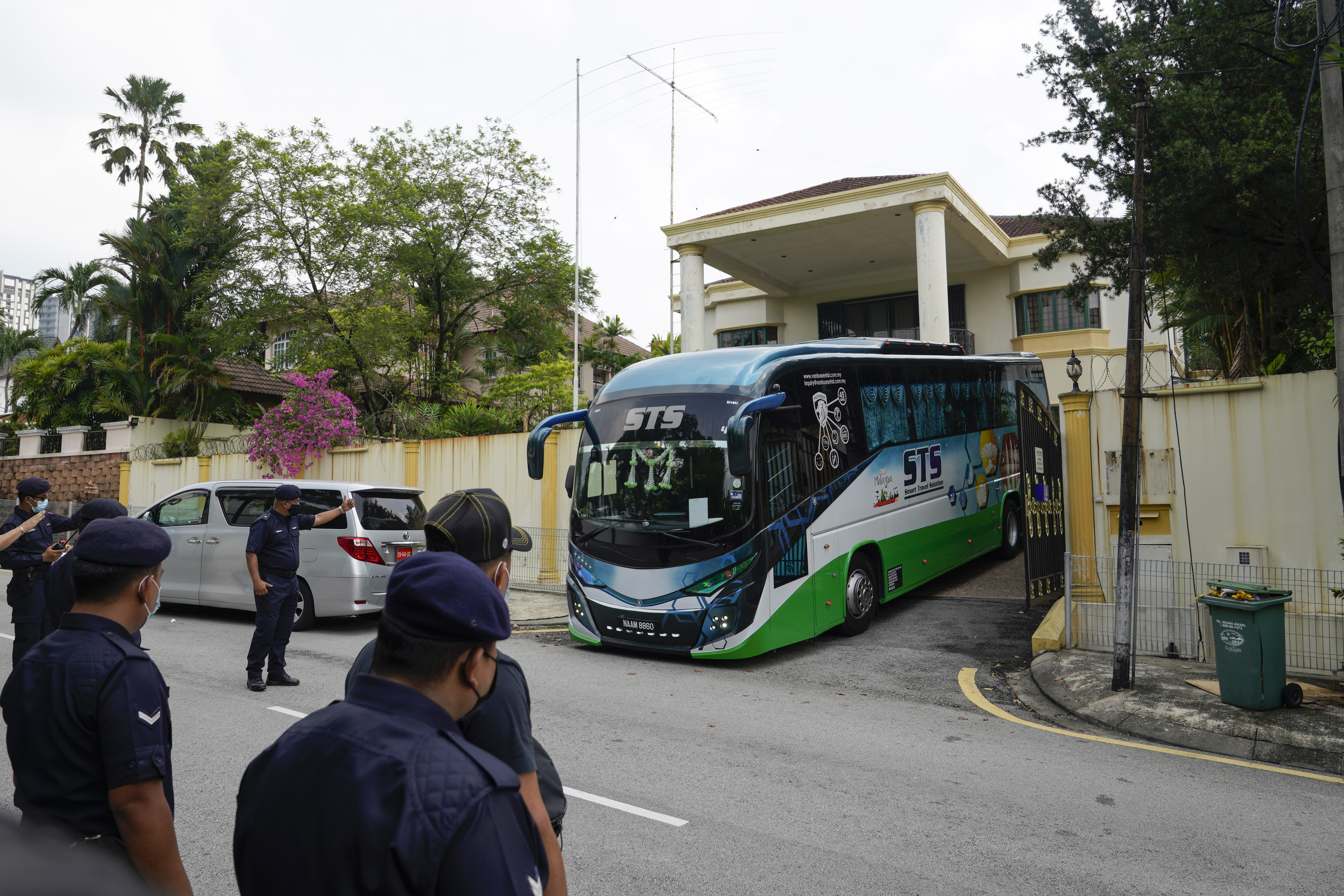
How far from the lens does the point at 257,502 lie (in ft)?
36.3

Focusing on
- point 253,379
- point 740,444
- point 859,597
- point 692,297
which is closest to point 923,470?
point 859,597

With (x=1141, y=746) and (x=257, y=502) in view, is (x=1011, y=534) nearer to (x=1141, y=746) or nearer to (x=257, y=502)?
Result: (x=1141, y=746)

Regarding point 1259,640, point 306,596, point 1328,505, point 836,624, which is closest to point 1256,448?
point 1328,505

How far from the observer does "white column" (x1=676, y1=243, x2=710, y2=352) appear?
19812 millimetres

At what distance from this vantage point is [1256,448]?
8938mm

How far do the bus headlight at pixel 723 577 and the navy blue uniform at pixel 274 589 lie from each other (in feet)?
12.6

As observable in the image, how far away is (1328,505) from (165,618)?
14091 millimetres

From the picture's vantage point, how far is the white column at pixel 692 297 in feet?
65.0

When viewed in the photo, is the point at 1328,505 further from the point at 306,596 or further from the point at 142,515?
the point at 142,515

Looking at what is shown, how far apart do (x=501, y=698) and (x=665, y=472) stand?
6.94 meters

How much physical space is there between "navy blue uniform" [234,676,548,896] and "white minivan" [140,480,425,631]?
8.76 meters

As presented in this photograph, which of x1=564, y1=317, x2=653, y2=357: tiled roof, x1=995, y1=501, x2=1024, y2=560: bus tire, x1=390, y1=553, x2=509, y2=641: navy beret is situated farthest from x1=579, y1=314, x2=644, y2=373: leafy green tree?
x1=390, y1=553, x2=509, y2=641: navy beret

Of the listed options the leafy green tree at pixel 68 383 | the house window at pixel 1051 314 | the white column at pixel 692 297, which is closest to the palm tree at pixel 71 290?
the leafy green tree at pixel 68 383

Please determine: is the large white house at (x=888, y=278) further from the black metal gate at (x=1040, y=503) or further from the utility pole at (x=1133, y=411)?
the utility pole at (x=1133, y=411)
